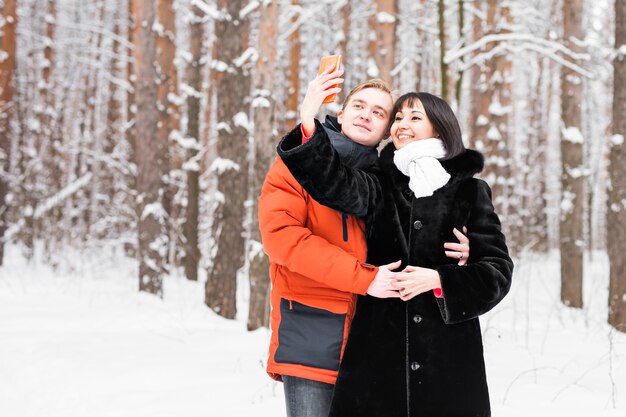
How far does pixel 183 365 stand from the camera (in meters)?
5.34

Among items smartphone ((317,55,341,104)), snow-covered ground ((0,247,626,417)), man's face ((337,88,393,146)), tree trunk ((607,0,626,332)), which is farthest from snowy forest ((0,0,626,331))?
smartphone ((317,55,341,104))

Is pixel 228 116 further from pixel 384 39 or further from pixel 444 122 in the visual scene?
pixel 444 122

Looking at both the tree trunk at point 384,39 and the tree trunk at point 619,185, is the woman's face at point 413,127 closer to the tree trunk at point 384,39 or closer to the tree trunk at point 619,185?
the tree trunk at point 619,185

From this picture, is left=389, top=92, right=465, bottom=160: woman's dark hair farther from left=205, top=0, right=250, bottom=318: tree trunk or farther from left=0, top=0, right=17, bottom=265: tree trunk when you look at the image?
left=0, top=0, right=17, bottom=265: tree trunk

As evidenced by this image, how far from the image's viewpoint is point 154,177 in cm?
1019

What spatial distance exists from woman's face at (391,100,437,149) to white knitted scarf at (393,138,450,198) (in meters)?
0.06

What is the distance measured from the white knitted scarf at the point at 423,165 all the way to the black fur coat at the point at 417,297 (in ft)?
0.19

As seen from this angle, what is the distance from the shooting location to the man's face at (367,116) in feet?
7.85

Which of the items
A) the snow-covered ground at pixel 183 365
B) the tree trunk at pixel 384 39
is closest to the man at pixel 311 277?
the snow-covered ground at pixel 183 365

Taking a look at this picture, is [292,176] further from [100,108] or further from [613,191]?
[100,108]

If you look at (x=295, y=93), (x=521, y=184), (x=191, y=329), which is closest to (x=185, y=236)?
(x=295, y=93)

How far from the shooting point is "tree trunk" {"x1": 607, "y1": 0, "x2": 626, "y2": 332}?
7457 millimetres

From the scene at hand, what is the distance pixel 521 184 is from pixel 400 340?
93.5ft

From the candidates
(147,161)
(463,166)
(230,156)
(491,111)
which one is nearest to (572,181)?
(491,111)
